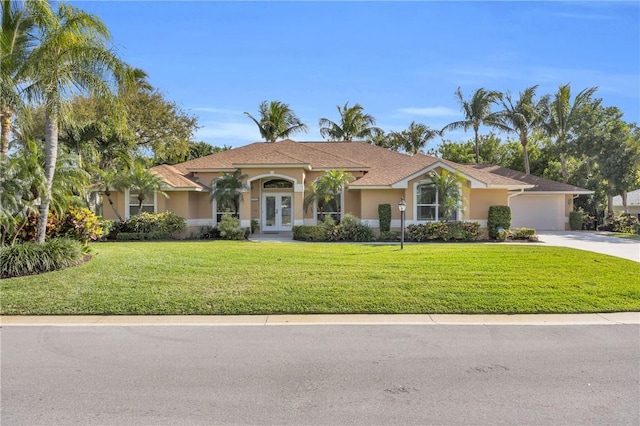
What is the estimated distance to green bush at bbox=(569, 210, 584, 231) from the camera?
26359 millimetres

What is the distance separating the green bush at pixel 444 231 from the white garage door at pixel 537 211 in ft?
31.0

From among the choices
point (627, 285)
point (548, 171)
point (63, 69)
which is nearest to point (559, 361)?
point (627, 285)

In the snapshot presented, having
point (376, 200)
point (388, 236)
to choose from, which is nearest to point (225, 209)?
point (376, 200)

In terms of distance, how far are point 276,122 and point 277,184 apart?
33.7 ft

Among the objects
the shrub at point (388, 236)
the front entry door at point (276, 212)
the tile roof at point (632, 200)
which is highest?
the tile roof at point (632, 200)

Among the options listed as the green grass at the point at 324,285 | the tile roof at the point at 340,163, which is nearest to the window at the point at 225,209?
the tile roof at the point at 340,163

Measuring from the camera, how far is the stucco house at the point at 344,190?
2002cm

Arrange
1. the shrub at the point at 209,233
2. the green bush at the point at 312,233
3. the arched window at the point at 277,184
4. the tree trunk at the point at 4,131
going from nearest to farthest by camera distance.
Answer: the tree trunk at the point at 4,131 → the green bush at the point at 312,233 → the shrub at the point at 209,233 → the arched window at the point at 277,184

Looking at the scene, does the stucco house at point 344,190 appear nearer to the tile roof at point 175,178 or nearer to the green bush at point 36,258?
the tile roof at point 175,178

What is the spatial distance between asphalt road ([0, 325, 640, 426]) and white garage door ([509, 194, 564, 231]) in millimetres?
21464

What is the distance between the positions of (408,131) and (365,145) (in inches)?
706

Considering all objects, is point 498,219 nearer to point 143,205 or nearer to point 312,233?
point 312,233

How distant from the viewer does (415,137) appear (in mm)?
42344

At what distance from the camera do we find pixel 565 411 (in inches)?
155
